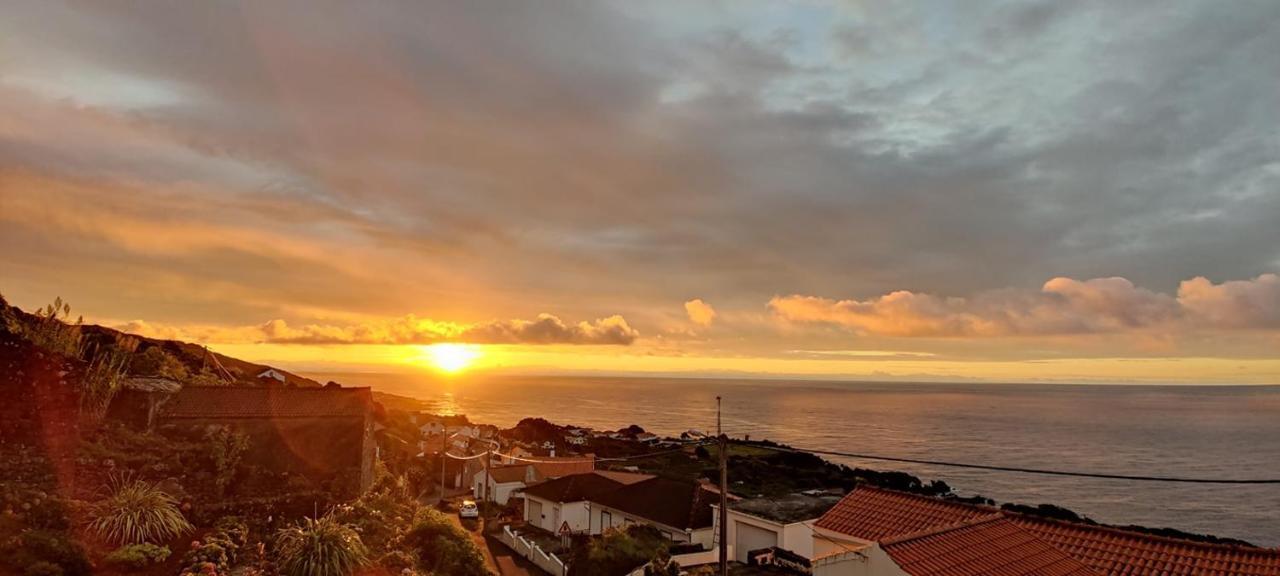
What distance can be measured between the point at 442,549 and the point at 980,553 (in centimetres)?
1689

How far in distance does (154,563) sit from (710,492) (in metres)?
27.2

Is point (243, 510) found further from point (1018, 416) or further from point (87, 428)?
point (1018, 416)

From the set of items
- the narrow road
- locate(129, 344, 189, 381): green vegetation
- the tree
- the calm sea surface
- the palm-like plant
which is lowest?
the calm sea surface

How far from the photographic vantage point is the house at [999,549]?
15.2 m

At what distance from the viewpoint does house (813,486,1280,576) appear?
1522 cm

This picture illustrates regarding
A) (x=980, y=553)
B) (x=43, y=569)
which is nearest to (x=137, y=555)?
(x=43, y=569)

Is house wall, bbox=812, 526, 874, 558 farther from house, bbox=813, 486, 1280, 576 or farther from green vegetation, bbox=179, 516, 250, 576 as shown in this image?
green vegetation, bbox=179, 516, 250, 576

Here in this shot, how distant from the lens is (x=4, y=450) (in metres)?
16.0

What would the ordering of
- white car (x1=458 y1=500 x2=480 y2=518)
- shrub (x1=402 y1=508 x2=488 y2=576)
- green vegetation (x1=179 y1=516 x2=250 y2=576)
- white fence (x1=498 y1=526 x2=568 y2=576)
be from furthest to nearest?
white car (x1=458 y1=500 x2=480 y2=518)
white fence (x1=498 y1=526 x2=568 y2=576)
shrub (x1=402 y1=508 x2=488 y2=576)
green vegetation (x1=179 y1=516 x2=250 y2=576)

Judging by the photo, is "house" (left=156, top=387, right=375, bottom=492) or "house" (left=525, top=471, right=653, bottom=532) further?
"house" (left=525, top=471, right=653, bottom=532)

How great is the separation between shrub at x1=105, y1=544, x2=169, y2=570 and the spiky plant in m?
0.60

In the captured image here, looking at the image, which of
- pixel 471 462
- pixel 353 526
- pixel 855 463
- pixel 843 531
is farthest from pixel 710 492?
pixel 855 463

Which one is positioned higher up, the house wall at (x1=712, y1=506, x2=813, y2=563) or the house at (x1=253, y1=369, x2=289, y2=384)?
the house at (x1=253, y1=369, x2=289, y2=384)

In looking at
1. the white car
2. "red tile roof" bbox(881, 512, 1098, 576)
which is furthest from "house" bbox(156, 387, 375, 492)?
"red tile roof" bbox(881, 512, 1098, 576)
